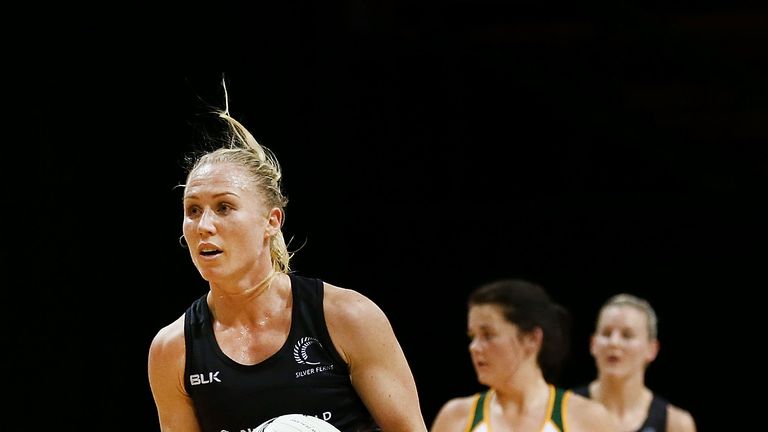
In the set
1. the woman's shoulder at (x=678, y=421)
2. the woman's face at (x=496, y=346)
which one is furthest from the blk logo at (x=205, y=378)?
the woman's shoulder at (x=678, y=421)

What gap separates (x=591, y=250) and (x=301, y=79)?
1.87m

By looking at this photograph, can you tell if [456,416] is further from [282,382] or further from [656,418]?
[282,382]

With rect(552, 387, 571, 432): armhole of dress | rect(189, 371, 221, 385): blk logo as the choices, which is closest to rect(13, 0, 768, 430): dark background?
rect(552, 387, 571, 432): armhole of dress

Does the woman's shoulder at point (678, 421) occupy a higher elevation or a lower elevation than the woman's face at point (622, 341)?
lower

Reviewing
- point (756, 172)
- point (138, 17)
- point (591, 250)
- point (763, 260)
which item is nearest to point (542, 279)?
point (591, 250)

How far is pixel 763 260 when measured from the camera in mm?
6105

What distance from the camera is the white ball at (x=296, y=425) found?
2.42 metres

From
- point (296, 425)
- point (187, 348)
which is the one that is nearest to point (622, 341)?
point (187, 348)

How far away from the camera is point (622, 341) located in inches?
203

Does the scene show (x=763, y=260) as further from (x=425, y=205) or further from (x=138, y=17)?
(x=138, y=17)

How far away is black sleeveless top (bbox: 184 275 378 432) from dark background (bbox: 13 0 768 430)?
201cm

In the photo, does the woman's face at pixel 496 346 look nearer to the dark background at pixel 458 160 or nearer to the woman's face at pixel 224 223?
the dark background at pixel 458 160

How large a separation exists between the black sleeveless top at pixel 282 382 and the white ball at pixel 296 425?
104mm

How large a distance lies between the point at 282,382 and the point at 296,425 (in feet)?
0.62
